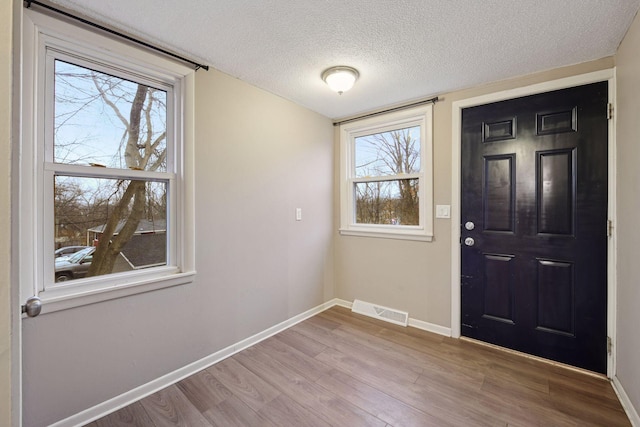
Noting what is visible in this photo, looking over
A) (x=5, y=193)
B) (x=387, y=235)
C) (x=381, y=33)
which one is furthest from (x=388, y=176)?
(x=5, y=193)

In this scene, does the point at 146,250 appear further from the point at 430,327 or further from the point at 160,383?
the point at 430,327

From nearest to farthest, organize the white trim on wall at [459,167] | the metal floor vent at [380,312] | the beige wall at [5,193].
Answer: the beige wall at [5,193]
the white trim on wall at [459,167]
the metal floor vent at [380,312]

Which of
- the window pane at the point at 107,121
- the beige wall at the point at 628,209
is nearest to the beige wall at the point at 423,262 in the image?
the beige wall at the point at 628,209

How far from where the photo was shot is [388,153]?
311cm

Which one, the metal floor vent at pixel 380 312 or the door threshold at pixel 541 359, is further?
the metal floor vent at pixel 380 312

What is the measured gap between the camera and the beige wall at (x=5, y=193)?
58 centimetres

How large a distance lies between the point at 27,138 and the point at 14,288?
4.02 feet

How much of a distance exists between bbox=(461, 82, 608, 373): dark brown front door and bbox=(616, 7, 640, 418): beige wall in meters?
0.15

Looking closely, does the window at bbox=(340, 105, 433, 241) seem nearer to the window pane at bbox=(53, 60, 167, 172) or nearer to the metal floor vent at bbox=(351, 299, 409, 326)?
the metal floor vent at bbox=(351, 299, 409, 326)

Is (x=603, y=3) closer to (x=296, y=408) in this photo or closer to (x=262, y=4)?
(x=262, y=4)

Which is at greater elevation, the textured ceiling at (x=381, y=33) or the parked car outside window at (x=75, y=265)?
the textured ceiling at (x=381, y=33)

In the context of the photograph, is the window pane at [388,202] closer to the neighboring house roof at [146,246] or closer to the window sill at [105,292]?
the window sill at [105,292]

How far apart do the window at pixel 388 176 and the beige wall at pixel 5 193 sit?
2.76 metres

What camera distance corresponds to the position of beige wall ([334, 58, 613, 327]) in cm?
263
